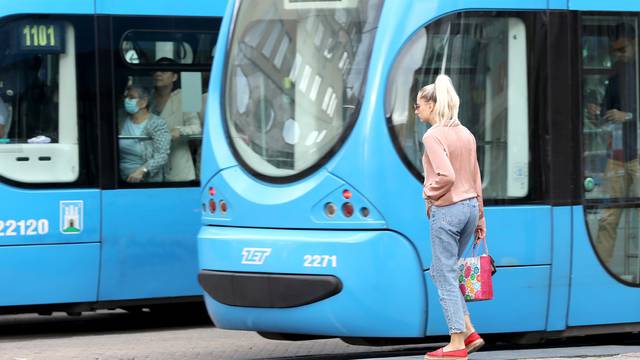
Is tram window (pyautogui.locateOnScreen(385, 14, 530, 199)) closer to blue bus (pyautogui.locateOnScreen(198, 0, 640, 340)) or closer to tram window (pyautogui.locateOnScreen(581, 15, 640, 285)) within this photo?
blue bus (pyautogui.locateOnScreen(198, 0, 640, 340))

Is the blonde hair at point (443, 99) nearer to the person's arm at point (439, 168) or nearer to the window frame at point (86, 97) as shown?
the person's arm at point (439, 168)

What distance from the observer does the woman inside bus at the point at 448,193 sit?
7156mm

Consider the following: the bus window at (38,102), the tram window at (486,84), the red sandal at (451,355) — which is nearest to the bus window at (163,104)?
the bus window at (38,102)

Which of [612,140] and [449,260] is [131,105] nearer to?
[612,140]

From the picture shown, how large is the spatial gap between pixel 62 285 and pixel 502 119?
371 centimetres

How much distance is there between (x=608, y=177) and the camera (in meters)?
8.38

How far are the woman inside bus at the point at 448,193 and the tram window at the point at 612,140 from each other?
1330 mm

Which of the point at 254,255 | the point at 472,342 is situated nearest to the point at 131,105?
the point at 254,255

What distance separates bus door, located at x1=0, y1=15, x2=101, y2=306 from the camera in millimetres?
9836

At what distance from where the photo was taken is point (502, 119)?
8.08 metres

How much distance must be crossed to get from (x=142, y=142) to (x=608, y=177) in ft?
12.3

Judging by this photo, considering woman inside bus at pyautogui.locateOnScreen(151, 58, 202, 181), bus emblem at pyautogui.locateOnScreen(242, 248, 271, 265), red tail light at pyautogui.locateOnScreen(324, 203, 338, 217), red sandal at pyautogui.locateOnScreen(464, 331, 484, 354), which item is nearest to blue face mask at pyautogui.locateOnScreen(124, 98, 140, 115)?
woman inside bus at pyautogui.locateOnScreen(151, 58, 202, 181)

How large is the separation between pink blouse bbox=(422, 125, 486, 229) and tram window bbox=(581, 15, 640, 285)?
1.32 metres

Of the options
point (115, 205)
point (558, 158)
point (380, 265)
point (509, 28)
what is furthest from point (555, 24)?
point (115, 205)
